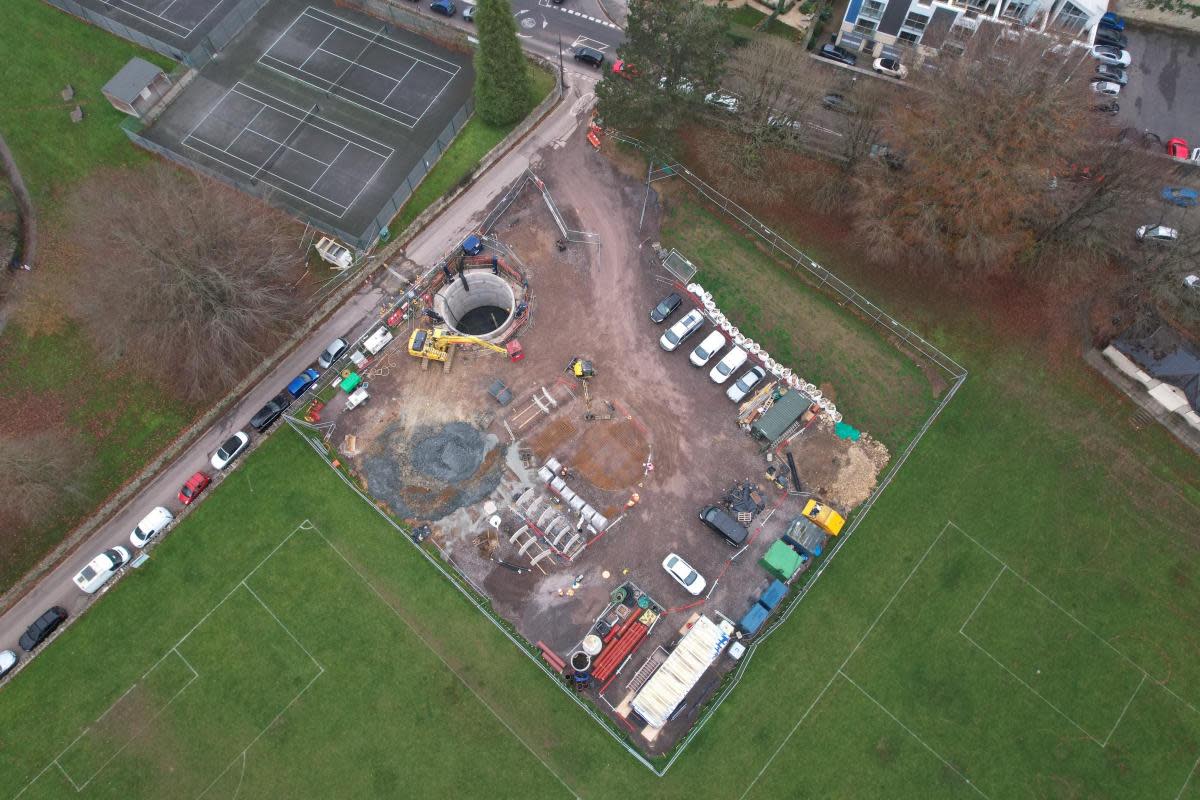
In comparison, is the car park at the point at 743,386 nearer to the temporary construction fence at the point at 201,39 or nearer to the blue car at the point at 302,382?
the blue car at the point at 302,382

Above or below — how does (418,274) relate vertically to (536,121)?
below

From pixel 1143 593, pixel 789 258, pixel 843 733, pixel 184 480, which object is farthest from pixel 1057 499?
pixel 184 480

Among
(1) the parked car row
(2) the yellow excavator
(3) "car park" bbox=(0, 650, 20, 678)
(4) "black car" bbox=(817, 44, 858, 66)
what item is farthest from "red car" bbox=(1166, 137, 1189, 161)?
(3) "car park" bbox=(0, 650, 20, 678)

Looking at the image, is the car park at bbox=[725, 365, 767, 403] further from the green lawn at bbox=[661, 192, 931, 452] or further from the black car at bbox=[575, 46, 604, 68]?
the black car at bbox=[575, 46, 604, 68]

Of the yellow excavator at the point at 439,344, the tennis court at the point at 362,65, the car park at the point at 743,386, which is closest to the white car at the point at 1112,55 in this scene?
the car park at the point at 743,386

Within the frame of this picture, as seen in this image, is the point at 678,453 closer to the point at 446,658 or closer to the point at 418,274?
the point at 446,658

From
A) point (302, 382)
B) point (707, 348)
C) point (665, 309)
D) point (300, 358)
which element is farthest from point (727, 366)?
point (300, 358)

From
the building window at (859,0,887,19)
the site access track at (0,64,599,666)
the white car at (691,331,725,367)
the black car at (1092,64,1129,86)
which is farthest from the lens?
the black car at (1092,64,1129,86)

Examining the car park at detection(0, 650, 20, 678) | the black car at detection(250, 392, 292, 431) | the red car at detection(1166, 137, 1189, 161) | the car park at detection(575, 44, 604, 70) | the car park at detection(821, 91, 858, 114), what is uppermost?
the red car at detection(1166, 137, 1189, 161)
